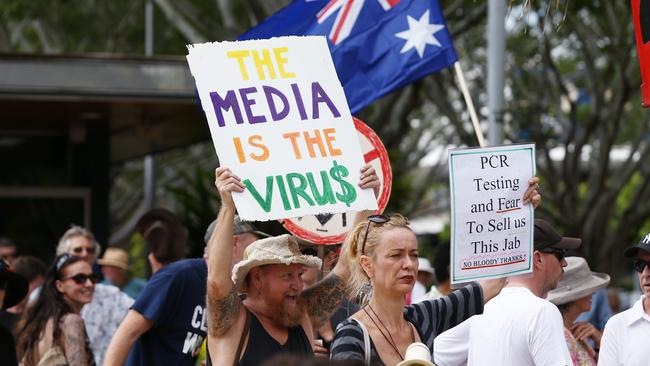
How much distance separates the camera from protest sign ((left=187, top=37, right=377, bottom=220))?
240 inches

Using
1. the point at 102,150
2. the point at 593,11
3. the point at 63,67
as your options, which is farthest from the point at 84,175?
the point at 593,11

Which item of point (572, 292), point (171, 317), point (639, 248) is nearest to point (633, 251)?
point (639, 248)

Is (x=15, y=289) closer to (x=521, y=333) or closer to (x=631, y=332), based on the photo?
(x=521, y=333)

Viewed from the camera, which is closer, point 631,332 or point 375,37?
point 631,332

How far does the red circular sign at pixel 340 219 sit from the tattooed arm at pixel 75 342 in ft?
5.60

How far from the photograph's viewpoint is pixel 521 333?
19.5 ft

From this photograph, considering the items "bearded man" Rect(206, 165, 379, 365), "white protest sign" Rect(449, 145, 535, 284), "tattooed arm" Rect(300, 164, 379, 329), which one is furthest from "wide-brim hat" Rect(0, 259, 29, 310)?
"white protest sign" Rect(449, 145, 535, 284)

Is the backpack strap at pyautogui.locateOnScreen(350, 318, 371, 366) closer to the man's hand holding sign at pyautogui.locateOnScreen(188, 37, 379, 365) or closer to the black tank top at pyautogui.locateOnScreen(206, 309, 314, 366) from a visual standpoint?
the black tank top at pyautogui.locateOnScreen(206, 309, 314, 366)

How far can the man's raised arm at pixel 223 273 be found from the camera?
5.85 meters

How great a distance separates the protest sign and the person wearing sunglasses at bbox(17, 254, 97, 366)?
285 cm

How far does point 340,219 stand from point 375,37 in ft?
7.47

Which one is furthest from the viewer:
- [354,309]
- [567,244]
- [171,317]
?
[171,317]

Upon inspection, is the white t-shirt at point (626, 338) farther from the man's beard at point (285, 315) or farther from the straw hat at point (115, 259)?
the straw hat at point (115, 259)

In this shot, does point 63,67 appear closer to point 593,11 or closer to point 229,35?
point 229,35
